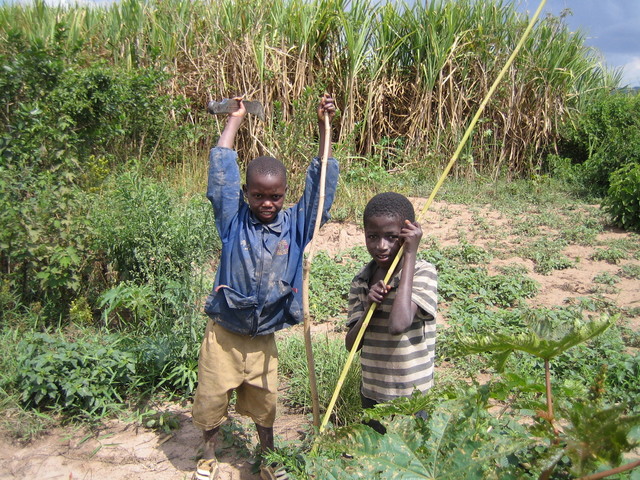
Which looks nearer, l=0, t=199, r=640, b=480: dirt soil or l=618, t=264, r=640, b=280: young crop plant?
l=0, t=199, r=640, b=480: dirt soil

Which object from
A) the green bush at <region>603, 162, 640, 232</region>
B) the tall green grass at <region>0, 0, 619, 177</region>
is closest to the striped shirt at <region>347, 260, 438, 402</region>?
the tall green grass at <region>0, 0, 619, 177</region>

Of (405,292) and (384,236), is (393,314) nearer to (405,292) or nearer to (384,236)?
(405,292)

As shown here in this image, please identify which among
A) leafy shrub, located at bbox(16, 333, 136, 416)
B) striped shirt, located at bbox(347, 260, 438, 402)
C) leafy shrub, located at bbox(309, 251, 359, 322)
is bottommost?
leafy shrub, located at bbox(309, 251, 359, 322)

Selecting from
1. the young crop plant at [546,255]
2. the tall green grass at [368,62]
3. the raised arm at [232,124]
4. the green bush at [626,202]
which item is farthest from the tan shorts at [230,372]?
the green bush at [626,202]

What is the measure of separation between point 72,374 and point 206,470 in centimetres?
106

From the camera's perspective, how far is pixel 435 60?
28.3 feet

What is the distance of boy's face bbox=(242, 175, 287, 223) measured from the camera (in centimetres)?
233

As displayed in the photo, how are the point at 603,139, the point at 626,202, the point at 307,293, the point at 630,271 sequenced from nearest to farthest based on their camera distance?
the point at 307,293 < the point at 630,271 < the point at 626,202 < the point at 603,139

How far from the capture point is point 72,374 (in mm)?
3084

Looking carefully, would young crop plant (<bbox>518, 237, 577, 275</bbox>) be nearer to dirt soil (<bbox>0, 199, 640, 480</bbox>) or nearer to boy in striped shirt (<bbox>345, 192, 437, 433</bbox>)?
dirt soil (<bbox>0, 199, 640, 480</bbox>)

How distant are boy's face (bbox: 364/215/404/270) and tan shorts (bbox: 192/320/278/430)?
2.46 ft

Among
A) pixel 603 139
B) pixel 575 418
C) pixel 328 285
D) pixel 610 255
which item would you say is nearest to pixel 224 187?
pixel 575 418

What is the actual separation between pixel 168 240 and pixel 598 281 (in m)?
3.77

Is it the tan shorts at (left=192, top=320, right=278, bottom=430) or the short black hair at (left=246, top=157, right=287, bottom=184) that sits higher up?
the short black hair at (left=246, top=157, right=287, bottom=184)
